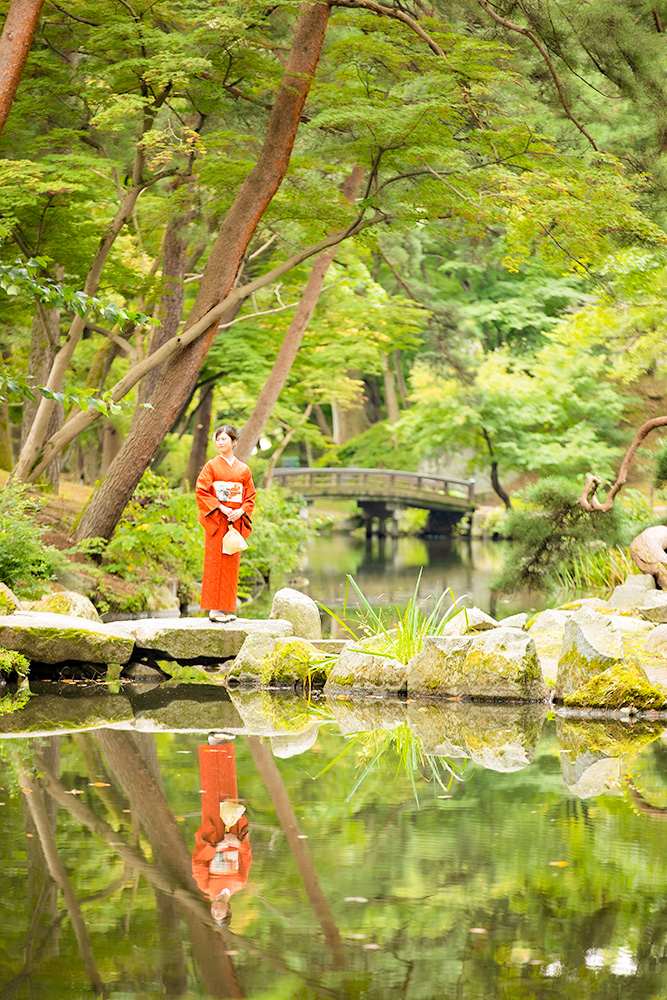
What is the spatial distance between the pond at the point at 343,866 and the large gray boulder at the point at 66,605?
11.6 feet

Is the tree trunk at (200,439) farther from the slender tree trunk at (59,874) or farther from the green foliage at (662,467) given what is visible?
the slender tree trunk at (59,874)

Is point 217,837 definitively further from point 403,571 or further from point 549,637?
point 403,571

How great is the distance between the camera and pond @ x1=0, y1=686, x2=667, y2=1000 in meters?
3.60

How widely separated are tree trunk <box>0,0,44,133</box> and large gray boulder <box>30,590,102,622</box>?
4.19 meters

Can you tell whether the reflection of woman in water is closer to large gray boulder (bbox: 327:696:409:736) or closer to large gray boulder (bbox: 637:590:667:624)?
large gray boulder (bbox: 327:696:409:736)

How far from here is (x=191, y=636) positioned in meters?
9.80

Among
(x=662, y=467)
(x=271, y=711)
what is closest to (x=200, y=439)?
(x=662, y=467)

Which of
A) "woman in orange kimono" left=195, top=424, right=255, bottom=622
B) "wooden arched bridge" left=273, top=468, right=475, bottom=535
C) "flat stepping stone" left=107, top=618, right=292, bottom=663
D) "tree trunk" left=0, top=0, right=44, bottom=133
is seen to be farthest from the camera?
"wooden arched bridge" left=273, top=468, right=475, bottom=535

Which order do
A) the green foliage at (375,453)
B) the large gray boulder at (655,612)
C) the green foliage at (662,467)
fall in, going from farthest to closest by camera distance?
the green foliage at (375,453), the green foliage at (662,467), the large gray boulder at (655,612)

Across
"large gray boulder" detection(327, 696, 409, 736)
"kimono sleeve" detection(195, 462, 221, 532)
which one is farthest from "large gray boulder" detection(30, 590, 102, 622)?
"large gray boulder" detection(327, 696, 409, 736)

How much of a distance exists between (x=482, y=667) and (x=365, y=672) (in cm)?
92

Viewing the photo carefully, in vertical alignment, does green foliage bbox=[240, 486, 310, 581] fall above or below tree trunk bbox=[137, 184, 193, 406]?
below

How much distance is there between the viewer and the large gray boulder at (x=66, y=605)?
10695 millimetres

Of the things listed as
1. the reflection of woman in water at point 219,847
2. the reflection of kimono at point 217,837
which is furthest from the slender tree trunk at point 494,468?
the reflection of woman in water at point 219,847
